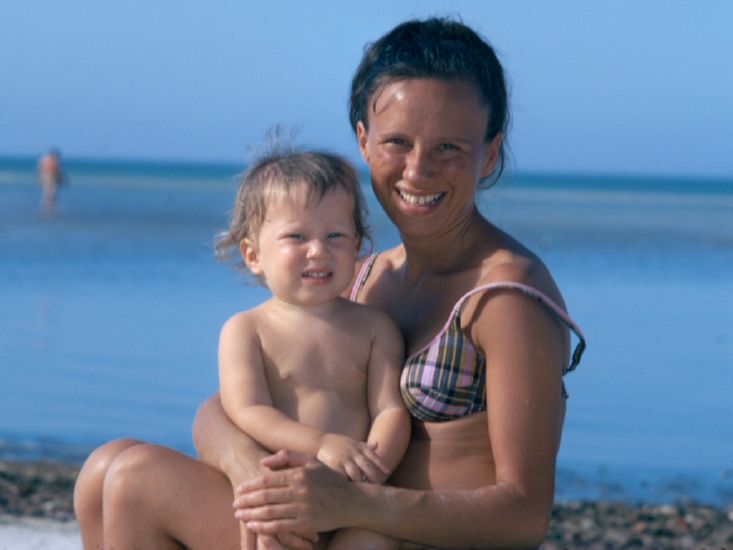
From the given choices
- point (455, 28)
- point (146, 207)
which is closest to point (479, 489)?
point (455, 28)

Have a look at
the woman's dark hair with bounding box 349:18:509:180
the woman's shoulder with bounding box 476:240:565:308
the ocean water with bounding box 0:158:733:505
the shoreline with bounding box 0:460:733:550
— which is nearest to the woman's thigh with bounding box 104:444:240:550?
the ocean water with bounding box 0:158:733:505

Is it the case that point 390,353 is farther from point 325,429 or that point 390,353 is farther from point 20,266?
point 20,266

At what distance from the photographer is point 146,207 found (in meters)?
33.2

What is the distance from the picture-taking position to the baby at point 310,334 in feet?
11.1

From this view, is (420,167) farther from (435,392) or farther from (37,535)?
(37,535)

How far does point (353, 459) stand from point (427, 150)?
798 mm

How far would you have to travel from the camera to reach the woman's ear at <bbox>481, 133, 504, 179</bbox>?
3619 mm

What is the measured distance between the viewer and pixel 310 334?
3.46m

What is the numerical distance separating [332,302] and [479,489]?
2.14ft

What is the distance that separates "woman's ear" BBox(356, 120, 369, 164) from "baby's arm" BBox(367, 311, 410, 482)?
0.44m

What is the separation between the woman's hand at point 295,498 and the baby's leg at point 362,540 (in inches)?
1.7

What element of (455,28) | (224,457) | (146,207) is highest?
(455,28)

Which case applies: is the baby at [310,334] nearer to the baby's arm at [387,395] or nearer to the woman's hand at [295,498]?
the baby's arm at [387,395]

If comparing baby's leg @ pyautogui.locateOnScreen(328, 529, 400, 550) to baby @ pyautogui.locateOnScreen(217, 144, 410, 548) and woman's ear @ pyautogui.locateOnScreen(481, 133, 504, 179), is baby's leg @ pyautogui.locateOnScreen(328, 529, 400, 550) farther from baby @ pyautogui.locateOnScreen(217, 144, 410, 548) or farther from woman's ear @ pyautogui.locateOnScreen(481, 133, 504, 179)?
woman's ear @ pyautogui.locateOnScreen(481, 133, 504, 179)
